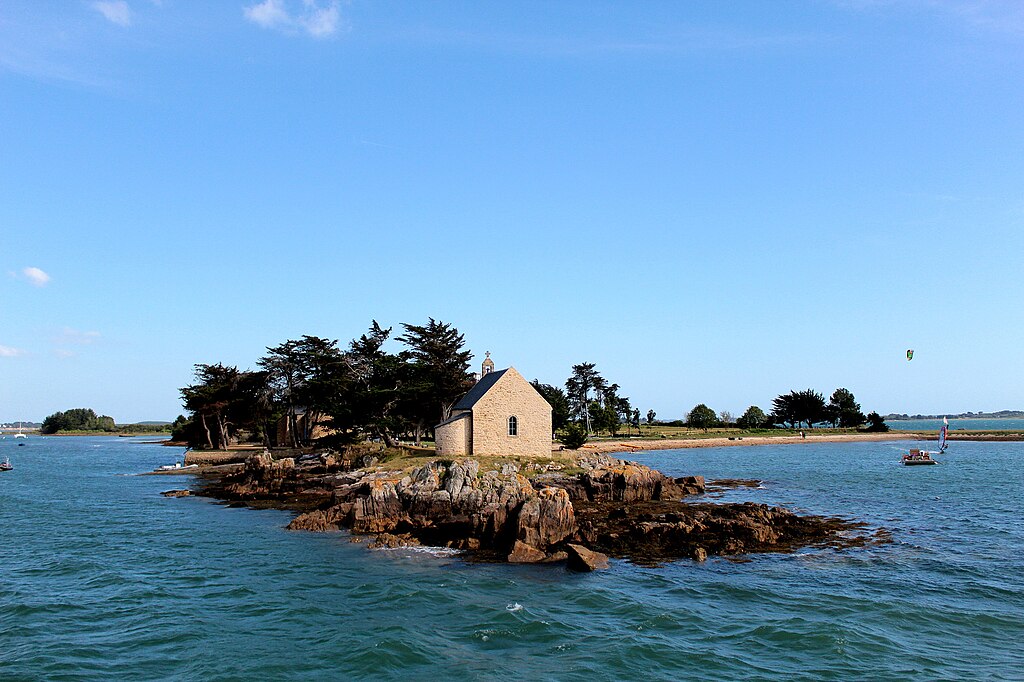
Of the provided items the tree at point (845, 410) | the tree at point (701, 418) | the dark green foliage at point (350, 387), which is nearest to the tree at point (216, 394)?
the dark green foliage at point (350, 387)

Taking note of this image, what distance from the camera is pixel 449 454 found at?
4528 centimetres

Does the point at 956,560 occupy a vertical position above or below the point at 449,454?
below

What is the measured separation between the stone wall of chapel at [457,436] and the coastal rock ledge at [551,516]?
457 cm

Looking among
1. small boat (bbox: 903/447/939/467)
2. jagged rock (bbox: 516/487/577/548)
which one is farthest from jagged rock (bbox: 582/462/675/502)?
small boat (bbox: 903/447/939/467)

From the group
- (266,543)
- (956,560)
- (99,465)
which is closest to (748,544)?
(956,560)

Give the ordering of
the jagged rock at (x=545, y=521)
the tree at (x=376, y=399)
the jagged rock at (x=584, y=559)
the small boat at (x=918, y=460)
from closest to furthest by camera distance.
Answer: the jagged rock at (x=584, y=559), the jagged rock at (x=545, y=521), the tree at (x=376, y=399), the small boat at (x=918, y=460)

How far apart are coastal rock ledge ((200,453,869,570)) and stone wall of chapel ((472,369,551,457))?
4153 mm

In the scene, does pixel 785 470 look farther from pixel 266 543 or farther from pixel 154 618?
pixel 154 618

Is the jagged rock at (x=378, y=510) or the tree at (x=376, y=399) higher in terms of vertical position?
the tree at (x=376, y=399)

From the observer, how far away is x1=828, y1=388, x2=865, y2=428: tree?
137250 mm

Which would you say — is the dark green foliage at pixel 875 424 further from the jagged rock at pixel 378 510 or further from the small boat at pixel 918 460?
the jagged rock at pixel 378 510

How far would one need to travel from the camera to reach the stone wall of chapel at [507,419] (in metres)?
45.3

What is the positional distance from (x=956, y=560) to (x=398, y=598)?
20775 millimetres

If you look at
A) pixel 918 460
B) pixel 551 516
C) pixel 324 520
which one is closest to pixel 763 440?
pixel 918 460
